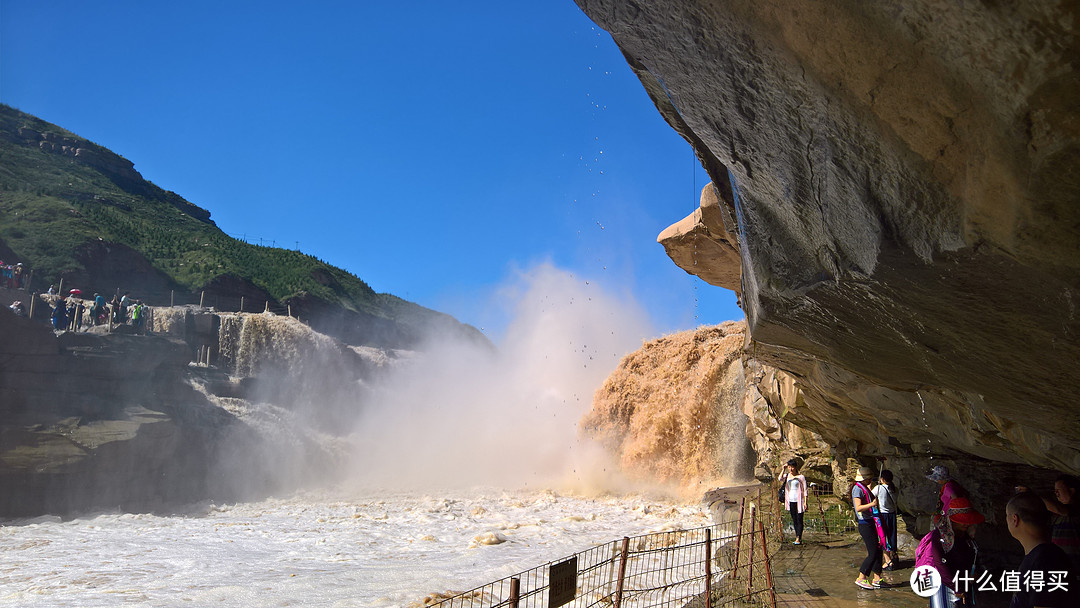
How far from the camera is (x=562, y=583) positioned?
3.98 m

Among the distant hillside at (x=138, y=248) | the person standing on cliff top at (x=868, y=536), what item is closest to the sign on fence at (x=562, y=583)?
the person standing on cliff top at (x=868, y=536)

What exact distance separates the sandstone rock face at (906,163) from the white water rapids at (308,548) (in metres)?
6.57

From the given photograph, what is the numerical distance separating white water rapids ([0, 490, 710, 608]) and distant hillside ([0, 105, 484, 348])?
105 feet

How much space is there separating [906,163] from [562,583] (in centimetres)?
307

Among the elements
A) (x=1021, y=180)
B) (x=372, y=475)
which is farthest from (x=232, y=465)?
(x=1021, y=180)

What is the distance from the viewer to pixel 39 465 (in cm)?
1570

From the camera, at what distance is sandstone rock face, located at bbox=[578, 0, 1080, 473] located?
1498mm

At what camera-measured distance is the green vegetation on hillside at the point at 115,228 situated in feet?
145

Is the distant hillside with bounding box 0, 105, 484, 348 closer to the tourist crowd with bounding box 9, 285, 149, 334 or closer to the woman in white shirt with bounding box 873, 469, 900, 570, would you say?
the tourist crowd with bounding box 9, 285, 149, 334

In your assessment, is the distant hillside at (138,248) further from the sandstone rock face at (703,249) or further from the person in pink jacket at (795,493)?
the person in pink jacket at (795,493)

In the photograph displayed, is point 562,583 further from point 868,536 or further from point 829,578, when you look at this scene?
point 829,578

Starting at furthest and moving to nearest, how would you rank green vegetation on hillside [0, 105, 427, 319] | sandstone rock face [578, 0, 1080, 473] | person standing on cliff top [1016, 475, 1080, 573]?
1. green vegetation on hillside [0, 105, 427, 319]
2. person standing on cliff top [1016, 475, 1080, 573]
3. sandstone rock face [578, 0, 1080, 473]

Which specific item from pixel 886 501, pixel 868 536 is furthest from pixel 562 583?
pixel 886 501

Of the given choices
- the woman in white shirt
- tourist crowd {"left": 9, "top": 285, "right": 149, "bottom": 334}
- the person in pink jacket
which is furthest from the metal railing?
tourist crowd {"left": 9, "top": 285, "right": 149, "bottom": 334}
